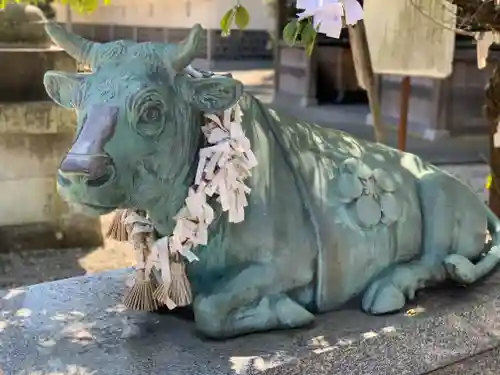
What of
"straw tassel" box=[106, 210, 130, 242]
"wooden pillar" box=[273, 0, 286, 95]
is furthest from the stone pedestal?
"wooden pillar" box=[273, 0, 286, 95]

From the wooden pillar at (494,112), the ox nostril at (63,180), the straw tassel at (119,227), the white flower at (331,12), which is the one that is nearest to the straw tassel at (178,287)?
the straw tassel at (119,227)

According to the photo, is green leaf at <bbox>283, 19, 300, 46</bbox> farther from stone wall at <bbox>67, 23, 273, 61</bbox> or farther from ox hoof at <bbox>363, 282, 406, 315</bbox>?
stone wall at <bbox>67, 23, 273, 61</bbox>

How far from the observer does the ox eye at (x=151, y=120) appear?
40.6 inches

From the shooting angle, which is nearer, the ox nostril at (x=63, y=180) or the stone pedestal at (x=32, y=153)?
the ox nostril at (x=63, y=180)

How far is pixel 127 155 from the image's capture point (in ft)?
3.36

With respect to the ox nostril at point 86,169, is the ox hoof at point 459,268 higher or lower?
lower

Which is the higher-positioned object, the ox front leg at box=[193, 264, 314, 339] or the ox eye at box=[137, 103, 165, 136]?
the ox eye at box=[137, 103, 165, 136]

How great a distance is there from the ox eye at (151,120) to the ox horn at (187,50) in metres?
0.07

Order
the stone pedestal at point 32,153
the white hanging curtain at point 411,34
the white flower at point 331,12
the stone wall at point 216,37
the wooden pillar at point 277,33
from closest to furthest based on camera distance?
the white flower at point 331,12 → the white hanging curtain at point 411,34 → the stone pedestal at point 32,153 → the stone wall at point 216,37 → the wooden pillar at point 277,33

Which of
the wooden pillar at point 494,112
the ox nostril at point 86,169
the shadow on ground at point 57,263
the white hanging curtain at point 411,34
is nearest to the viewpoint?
the ox nostril at point 86,169

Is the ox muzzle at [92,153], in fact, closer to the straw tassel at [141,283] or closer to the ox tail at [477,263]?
the straw tassel at [141,283]

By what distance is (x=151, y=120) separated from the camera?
1.04 meters

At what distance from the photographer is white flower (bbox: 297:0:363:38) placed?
3.88 feet

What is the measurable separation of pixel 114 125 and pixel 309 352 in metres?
0.47
